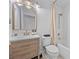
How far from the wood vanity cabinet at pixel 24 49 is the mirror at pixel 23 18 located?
1.60 ft

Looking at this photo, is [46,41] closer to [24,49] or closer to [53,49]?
[53,49]

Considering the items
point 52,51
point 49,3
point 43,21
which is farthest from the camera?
point 43,21

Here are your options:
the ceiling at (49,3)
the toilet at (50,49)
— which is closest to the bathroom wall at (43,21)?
the ceiling at (49,3)

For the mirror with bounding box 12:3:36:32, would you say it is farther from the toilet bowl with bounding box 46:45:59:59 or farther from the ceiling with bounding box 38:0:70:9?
the toilet bowl with bounding box 46:45:59:59

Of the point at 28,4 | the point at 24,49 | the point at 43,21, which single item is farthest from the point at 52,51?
the point at 28,4

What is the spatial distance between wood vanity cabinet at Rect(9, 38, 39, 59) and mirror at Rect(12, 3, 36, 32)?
49cm

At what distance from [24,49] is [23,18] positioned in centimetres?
96

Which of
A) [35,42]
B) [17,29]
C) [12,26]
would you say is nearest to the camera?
[12,26]

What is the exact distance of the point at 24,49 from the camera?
10.1 ft

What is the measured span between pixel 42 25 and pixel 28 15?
1.93 ft
